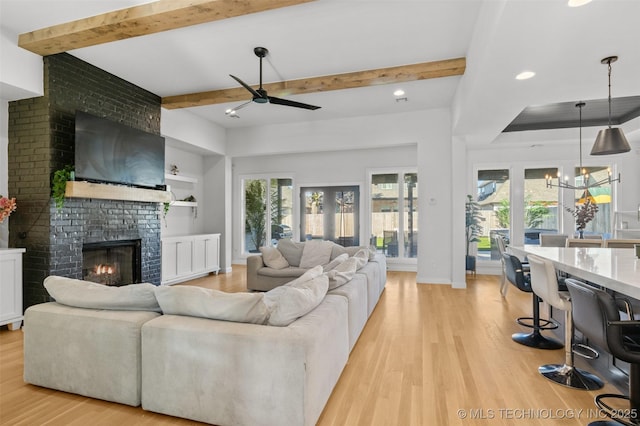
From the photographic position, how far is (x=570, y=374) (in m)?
2.48

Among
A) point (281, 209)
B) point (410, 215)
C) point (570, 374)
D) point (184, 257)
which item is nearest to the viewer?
point (570, 374)

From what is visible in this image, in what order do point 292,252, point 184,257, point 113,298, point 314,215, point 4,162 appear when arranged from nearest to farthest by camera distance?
point 113,298, point 4,162, point 292,252, point 184,257, point 314,215

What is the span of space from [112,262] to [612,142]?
20.8 feet

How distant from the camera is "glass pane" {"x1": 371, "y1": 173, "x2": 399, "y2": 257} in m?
7.30

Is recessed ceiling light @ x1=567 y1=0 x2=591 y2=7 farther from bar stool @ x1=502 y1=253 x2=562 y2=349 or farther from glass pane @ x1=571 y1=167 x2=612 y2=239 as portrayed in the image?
glass pane @ x1=571 y1=167 x2=612 y2=239

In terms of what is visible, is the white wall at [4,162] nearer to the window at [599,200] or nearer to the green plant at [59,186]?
the green plant at [59,186]

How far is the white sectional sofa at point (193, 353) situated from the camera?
1.80 m

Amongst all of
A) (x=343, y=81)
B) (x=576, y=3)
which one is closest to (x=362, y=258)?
(x=343, y=81)

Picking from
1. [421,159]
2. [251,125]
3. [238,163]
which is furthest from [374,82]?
[238,163]

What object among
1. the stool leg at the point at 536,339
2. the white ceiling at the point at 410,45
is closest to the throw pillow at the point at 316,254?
the white ceiling at the point at 410,45

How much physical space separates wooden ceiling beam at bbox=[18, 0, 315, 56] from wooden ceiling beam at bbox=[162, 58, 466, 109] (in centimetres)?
185

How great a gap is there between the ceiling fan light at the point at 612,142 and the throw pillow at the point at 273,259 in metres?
4.21

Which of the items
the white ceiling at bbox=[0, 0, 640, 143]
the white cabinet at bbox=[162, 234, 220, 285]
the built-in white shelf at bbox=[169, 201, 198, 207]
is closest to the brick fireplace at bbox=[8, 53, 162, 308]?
the white ceiling at bbox=[0, 0, 640, 143]

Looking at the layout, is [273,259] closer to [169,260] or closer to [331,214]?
[169,260]
